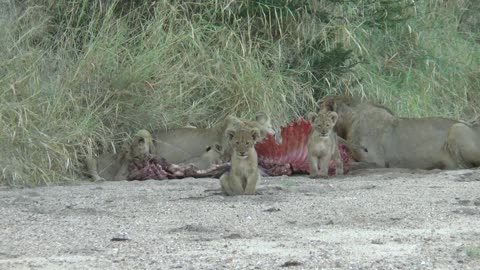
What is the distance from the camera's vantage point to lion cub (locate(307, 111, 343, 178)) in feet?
38.1

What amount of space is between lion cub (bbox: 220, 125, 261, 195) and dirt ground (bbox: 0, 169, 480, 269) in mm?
122

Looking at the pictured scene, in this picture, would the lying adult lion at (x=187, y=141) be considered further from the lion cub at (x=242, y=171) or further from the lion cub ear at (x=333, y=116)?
the lion cub at (x=242, y=171)

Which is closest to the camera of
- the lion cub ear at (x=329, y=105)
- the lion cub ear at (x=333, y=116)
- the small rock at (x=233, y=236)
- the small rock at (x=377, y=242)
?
the small rock at (x=377, y=242)

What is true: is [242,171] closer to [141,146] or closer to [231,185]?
[231,185]

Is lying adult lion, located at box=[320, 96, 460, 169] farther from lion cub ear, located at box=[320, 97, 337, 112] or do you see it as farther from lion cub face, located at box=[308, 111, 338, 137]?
lion cub face, located at box=[308, 111, 338, 137]

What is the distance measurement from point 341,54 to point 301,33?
2.47ft

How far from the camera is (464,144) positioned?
12.3 meters

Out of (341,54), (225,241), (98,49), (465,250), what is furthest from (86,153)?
→ (465,250)

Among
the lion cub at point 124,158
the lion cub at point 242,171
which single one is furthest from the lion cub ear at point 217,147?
the lion cub at point 242,171

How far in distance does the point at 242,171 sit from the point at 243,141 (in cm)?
24

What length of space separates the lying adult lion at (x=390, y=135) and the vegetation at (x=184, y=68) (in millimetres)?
841

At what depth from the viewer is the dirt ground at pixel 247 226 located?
6.66 m

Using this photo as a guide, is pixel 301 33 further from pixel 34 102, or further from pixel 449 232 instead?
pixel 449 232

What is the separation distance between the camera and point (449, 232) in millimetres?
7617
